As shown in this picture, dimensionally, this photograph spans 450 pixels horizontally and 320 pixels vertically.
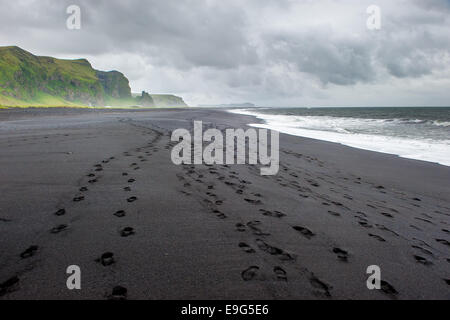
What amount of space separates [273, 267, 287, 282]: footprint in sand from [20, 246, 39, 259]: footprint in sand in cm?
305

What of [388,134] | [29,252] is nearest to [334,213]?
[29,252]

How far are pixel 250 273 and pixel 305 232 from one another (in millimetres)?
1589

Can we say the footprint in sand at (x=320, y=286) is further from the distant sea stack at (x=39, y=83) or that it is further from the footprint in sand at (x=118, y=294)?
the distant sea stack at (x=39, y=83)

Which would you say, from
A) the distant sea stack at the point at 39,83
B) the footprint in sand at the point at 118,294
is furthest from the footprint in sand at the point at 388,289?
the distant sea stack at the point at 39,83

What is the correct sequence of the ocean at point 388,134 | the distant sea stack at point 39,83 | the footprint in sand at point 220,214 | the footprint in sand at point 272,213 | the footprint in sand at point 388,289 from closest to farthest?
the footprint in sand at point 388,289, the footprint in sand at point 220,214, the footprint in sand at point 272,213, the ocean at point 388,134, the distant sea stack at point 39,83

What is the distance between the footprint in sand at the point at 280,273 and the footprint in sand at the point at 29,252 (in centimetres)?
305

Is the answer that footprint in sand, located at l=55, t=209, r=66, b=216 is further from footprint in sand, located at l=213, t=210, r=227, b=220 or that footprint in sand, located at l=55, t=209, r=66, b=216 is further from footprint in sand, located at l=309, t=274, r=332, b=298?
footprint in sand, located at l=309, t=274, r=332, b=298

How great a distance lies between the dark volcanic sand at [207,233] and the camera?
111 inches

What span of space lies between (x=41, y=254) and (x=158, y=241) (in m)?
1.42

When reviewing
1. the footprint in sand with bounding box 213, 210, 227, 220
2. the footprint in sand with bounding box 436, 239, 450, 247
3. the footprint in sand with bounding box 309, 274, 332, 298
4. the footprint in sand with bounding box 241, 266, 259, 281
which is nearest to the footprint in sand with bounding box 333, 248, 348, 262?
the footprint in sand with bounding box 309, 274, 332, 298

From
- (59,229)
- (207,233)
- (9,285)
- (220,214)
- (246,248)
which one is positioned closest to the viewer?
(9,285)

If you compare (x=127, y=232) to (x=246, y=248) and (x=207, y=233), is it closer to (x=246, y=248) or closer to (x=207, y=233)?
(x=207, y=233)

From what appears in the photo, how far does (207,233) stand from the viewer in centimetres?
391

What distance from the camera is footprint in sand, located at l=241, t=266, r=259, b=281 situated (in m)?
2.95
